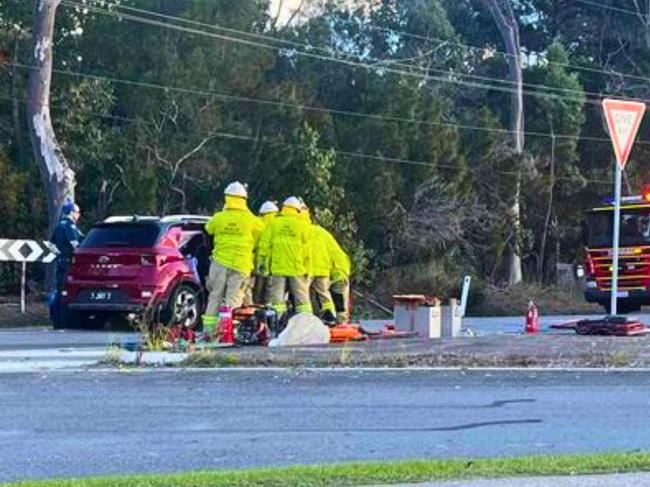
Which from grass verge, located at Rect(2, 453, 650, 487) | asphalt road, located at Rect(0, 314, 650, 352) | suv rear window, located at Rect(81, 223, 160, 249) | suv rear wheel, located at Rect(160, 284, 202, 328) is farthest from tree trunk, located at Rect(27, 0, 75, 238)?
grass verge, located at Rect(2, 453, 650, 487)

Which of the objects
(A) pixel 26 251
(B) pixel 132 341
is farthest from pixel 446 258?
(B) pixel 132 341

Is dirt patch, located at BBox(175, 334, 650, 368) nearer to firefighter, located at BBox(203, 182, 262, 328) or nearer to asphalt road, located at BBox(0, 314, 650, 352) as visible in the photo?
firefighter, located at BBox(203, 182, 262, 328)

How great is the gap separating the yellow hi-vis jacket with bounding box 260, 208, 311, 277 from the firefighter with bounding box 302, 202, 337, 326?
0.85ft

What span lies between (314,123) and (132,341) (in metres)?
19.2

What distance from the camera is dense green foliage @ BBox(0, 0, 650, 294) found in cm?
3083

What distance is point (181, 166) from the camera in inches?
1232

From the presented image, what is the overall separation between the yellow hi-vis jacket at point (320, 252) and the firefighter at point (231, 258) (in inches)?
32.3

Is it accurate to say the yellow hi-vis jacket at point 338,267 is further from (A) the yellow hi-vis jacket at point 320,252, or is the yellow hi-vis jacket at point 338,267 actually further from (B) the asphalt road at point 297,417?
(B) the asphalt road at point 297,417

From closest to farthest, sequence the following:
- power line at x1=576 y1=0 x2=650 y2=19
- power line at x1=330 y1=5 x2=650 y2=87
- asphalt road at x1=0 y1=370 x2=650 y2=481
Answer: asphalt road at x1=0 y1=370 x2=650 y2=481 < power line at x1=330 y1=5 x2=650 y2=87 < power line at x1=576 y1=0 x2=650 y2=19

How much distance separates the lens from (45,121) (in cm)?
2759

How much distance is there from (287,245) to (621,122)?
436cm

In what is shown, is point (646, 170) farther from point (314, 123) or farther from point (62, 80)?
point (62, 80)

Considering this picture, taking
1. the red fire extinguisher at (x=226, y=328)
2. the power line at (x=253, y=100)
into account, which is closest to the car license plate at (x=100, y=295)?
the red fire extinguisher at (x=226, y=328)

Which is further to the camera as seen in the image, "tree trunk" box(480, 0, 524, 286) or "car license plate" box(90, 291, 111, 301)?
"tree trunk" box(480, 0, 524, 286)
